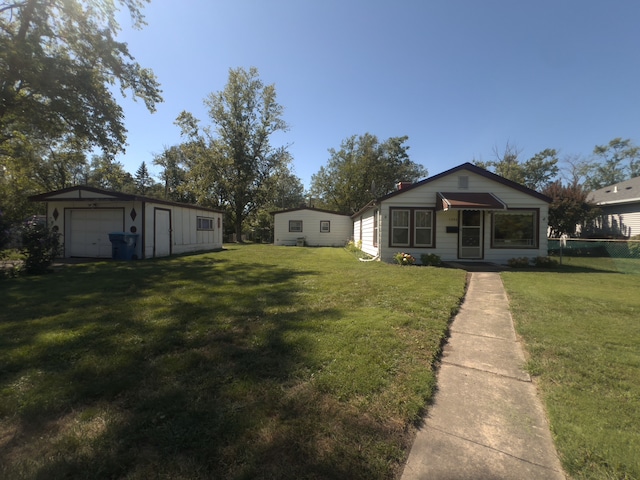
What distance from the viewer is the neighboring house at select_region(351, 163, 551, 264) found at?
40.0 ft

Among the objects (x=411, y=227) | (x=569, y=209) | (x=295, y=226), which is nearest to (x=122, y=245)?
(x=411, y=227)

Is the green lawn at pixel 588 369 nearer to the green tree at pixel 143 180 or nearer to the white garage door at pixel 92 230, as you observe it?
the white garage door at pixel 92 230

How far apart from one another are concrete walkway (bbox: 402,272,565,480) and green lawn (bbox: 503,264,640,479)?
0.14 meters

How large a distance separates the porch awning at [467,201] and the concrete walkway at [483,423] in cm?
763

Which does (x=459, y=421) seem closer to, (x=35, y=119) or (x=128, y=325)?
(x=128, y=325)

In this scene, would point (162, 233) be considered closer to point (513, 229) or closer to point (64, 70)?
point (64, 70)

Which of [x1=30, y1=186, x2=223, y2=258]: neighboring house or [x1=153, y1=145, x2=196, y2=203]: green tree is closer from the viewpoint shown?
[x1=30, y1=186, x2=223, y2=258]: neighboring house

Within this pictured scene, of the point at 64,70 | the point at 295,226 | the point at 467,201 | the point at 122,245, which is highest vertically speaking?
the point at 64,70

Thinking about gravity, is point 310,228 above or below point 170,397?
above

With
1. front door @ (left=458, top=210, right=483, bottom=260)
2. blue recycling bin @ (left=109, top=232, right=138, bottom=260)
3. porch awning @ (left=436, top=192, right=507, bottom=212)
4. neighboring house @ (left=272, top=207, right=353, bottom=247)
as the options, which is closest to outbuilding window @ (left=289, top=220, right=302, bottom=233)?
neighboring house @ (left=272, top=207, right=353, bottom=247)

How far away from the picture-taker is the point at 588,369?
125 inches

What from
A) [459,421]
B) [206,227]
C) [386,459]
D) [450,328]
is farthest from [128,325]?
[206,227]

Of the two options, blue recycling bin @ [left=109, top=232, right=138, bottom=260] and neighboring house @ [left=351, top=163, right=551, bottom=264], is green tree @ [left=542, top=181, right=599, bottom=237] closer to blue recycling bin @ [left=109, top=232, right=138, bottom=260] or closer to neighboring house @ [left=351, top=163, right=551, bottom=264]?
neighboring house @ [left=351, top=163, right=551, bottom=264]

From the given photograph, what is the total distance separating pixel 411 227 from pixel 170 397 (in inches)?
436
